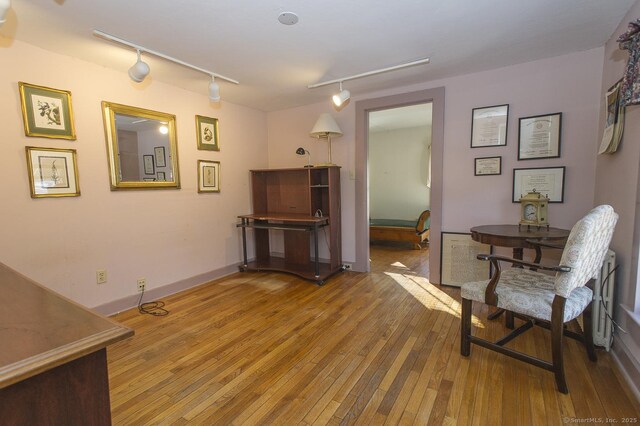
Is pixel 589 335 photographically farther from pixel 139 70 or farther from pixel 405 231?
pixel 139 70

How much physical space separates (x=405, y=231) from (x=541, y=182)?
2527mm

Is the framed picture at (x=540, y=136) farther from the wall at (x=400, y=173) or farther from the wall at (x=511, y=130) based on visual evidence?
the wall at (x=400, y=173)

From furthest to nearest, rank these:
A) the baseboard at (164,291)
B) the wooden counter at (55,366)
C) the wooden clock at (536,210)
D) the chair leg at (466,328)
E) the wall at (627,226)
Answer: the baseboard at (164,291) → the wooden clock at (536,210) → the chair leg at (466,328) → the wall at (627,226) → the wooden counter at (55,366)

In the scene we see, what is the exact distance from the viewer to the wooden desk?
2104 millimetres

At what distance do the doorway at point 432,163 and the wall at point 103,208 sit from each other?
1.65 meters

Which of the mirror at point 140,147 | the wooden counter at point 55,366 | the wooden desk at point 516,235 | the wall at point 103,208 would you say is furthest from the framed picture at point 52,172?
the wooden desk at point 516,235

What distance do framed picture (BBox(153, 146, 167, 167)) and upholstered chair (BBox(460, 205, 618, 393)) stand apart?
3.05m

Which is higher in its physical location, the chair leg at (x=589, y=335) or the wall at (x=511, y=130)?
the wall at (x=511, y=130)

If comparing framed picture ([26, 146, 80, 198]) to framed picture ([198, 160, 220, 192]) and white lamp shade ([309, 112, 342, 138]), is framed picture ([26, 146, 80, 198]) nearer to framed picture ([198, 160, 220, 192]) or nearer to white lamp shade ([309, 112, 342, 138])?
framed picture ([198, 160, 220, 192])

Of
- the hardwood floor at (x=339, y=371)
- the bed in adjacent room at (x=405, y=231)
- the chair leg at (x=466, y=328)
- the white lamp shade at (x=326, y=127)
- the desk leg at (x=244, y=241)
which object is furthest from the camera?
the bed in adjacent room at (x=405, y=231)

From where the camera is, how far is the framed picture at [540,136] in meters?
2.67

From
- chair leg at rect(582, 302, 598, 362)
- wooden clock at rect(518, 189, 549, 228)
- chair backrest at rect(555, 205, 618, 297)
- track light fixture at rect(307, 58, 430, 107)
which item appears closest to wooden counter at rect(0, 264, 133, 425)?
chair backrest at rect(555, 205, 618, 297)

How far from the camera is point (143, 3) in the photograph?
178 centimetres

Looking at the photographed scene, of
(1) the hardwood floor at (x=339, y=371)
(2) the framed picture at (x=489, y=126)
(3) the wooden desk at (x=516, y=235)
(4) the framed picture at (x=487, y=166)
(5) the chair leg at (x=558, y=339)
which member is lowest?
(1) the hardwood floor at (x=339, y=371)
